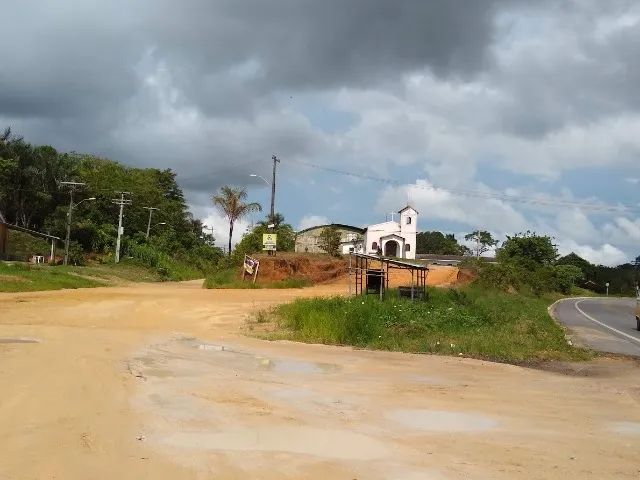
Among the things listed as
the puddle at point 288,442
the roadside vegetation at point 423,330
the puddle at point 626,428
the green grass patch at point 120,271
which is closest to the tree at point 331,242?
the green grass patch at point 120,271

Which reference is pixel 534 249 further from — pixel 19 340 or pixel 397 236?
pixel 19 340

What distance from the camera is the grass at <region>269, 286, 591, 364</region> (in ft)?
55.0

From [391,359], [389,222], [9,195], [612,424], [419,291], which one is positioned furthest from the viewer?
[389,222]

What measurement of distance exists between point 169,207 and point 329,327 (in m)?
68.4

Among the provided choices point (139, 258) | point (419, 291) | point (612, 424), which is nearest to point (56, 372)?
point (612, 424)

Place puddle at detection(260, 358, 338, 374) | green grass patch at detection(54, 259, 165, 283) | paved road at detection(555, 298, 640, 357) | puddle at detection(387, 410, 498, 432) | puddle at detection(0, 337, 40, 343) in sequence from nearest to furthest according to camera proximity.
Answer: puddle at detection(387, 410, 498, 432) < puddle at detection(260, 358, 338, 374) < puddle at detection(0, 337, 40, 343) < paved road at detection(555, 298, 640, 357) < green grass patch at detection(54, 259, 165, 283)

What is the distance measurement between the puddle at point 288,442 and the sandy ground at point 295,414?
2cm

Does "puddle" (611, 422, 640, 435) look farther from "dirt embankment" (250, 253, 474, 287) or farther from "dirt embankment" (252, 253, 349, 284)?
"dirt embankment" (252, 253, 349, 284)

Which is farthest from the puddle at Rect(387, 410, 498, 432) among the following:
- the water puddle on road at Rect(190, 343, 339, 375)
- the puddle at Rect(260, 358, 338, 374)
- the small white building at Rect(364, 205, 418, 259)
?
the small white building at Rect(364, 205, 418, 259)

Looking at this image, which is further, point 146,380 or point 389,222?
point 389,222

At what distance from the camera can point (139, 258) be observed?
66.0 metres

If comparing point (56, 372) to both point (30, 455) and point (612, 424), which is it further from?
point (612, 424)

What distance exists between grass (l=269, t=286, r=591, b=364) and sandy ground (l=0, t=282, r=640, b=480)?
4.99 feet

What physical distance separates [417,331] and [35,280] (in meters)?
23.7
